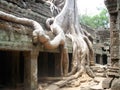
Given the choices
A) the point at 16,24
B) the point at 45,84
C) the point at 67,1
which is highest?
the point at 67,1

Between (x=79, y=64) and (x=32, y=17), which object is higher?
(x=32, y=17)

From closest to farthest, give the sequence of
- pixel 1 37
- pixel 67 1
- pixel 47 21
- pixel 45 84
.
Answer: pixel 1 37, pixel 45 84, pixel 47 21, pixel 67 1

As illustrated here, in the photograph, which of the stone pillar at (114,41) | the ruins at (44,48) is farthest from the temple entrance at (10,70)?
the stone pillar at (114,41)

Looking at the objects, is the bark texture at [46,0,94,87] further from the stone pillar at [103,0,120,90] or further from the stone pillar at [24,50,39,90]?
the stone pillar at [103,0,120,90]

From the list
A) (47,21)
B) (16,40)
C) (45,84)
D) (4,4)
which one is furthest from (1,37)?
(47,21)

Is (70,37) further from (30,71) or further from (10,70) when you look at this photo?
(30,71)

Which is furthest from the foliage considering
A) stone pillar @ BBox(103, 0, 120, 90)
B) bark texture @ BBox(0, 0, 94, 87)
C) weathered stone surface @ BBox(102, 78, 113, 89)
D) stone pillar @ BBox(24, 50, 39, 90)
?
weathered stone surface @ BBox(102, 78, 113, 89)

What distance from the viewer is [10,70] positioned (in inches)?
390

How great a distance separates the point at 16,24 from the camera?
861 cm

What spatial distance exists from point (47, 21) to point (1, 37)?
14.5 feet

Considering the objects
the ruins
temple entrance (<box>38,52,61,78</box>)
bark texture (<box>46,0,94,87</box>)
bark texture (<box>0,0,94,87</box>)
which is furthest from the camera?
temple entrance (<box>38,52,61,78</box>)

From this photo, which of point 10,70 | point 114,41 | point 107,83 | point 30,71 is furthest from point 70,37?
point 107,83

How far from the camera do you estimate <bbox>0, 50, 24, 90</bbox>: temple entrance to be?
9700mm

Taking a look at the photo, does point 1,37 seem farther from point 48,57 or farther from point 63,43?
point 48,57
